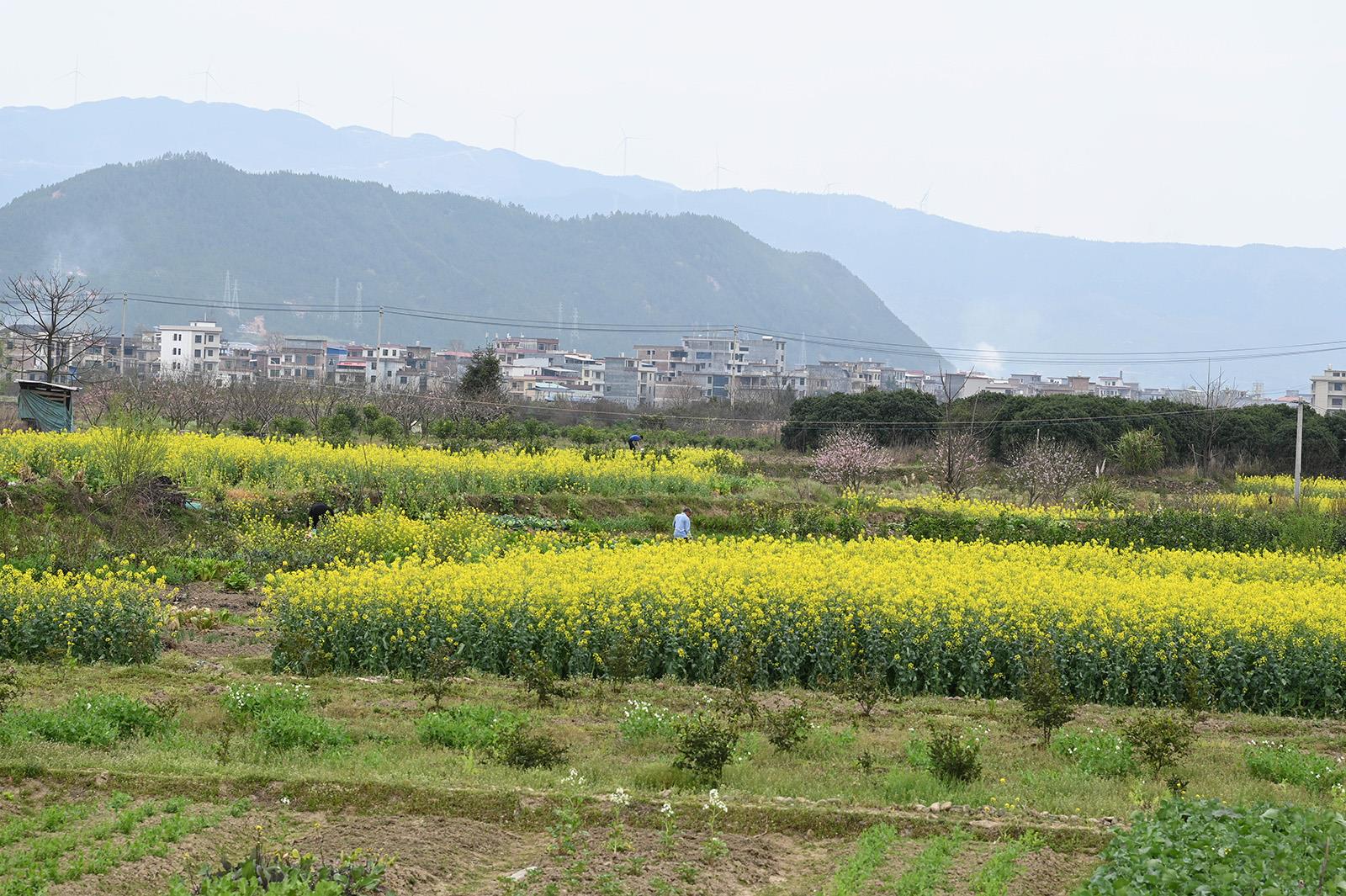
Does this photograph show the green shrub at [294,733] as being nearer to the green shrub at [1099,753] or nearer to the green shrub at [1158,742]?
the green shrub at [1099,753]

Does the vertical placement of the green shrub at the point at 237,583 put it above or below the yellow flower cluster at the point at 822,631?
below

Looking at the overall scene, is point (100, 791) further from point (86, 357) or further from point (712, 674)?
point (86, 357)

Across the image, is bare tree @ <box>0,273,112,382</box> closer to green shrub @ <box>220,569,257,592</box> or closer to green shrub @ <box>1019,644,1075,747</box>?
green shrub @ <box>220,569,257,592</box>

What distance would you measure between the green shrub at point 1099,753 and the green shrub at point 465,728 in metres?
4.48

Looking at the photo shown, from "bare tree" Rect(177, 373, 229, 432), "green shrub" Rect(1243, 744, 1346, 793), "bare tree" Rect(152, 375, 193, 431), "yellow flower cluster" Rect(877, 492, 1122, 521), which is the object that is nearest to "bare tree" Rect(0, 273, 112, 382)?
"bare tree" Rect(152, 375, 193, 431)

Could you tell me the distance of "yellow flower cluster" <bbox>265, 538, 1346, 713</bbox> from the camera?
546 inches

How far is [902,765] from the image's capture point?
10477 mm

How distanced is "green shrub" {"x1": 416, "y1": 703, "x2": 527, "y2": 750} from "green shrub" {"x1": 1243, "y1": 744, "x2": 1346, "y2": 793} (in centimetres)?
592

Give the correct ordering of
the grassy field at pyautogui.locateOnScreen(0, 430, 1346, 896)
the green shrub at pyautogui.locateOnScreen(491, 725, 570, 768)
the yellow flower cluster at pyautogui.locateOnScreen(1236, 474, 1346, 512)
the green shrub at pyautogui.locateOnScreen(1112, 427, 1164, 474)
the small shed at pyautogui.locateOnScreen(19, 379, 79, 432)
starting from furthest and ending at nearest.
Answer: the green shrub at pyautogui.locateOnScreen(1112, 427, 1164, 474)
the yellow flower cluster at pyautogui.locateOnScreen(1236, 474, 1346, 512)
the small shed at pyautogui.locateOnScreen(19, 379, 79, 432)
the green shrub at pyautogui.locateOnScreen(491, 725, 570, 768)
the grassy field at pyautogui.locateOnScreen(0, 430, 1346, 896)

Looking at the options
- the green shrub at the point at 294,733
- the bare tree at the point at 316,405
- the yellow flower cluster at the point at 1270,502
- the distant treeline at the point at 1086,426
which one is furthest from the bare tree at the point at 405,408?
the green shrub at the point at 294,733

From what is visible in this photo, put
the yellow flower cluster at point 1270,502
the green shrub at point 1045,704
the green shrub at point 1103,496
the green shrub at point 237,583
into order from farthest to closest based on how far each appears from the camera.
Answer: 1. the yellow flower cluster at point 1270,502
2. the green shrub at point 1103,496
3. the green shrub at point 237,583
4. the green shrub at point 1045,704

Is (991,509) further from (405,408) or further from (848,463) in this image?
(405,408)

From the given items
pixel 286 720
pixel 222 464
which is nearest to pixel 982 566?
pixel 286 720

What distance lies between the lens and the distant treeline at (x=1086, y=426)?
5359cm
